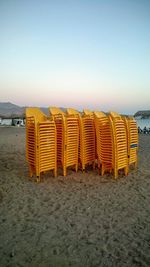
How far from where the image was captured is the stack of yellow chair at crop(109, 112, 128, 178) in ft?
16.8

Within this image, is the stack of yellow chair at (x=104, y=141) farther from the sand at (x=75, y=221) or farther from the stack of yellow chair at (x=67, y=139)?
the stack of yellow chair at (x=67, y=139)

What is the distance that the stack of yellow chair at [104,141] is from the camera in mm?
5285

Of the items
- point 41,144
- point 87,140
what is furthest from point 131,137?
point 41,144

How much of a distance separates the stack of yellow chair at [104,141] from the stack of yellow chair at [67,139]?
1.71 ft

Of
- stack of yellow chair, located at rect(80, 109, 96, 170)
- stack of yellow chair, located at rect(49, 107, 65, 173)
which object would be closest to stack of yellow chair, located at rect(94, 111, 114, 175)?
stack of yellow chair, located at rect(80, 109, 96, 170)

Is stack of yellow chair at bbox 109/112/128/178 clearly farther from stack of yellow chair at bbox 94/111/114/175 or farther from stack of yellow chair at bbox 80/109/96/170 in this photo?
stack of yellow chair at bbox 80/109/96/170

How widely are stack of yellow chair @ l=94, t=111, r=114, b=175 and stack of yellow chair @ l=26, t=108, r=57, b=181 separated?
111cm

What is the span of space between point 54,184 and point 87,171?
4.35ft

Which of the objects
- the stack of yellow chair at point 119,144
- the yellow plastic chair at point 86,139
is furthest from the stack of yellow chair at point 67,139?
the stack of yellow chair at point 119,144

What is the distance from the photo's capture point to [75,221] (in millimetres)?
3340

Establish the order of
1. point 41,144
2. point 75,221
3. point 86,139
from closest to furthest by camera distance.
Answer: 1. point 75,221
2. point 41,144
3. point 86,139

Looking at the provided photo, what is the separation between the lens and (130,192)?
4.59 meters

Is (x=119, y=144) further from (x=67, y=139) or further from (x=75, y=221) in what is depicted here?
(x=75, y=221)

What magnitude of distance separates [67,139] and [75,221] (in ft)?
7.53
